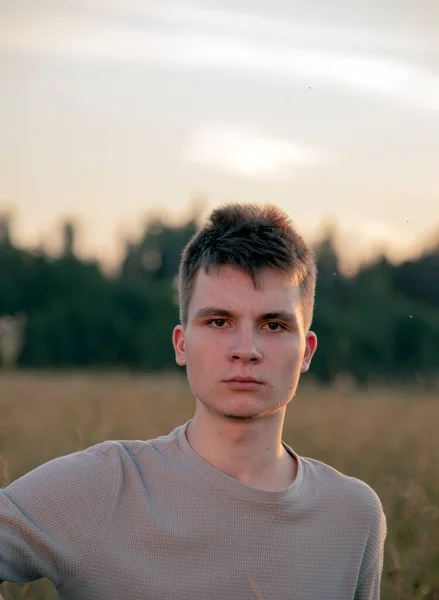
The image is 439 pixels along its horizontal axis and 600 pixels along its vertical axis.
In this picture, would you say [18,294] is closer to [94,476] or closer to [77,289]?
[77,289]

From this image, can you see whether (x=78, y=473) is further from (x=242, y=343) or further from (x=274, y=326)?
(x=274, y=326)

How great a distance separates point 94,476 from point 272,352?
1.60 ft

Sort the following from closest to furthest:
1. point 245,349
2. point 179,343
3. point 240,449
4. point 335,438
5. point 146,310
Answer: point 245,349
point 240,449
point 179,343
point 335,438
point 146,310

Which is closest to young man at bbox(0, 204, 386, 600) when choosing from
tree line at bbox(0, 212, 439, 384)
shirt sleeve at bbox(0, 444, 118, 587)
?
shirt sleeve at bbox(0, 444, 118, 587)

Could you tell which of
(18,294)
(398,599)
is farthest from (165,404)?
(18,294)

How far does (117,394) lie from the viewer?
11.6 m

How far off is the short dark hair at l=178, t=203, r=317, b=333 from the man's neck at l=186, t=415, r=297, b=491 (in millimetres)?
284

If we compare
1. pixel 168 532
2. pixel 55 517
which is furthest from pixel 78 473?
pixel 168 532

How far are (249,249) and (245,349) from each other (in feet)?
0.86

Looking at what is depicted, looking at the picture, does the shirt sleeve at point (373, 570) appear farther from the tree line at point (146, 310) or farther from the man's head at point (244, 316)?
the tree line at point (146, 310)

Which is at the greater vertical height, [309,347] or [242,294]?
[242,294]

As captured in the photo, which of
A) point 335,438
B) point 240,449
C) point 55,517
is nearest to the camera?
point 55,517

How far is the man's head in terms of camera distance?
2.24m

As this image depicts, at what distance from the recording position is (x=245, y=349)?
221 cm
